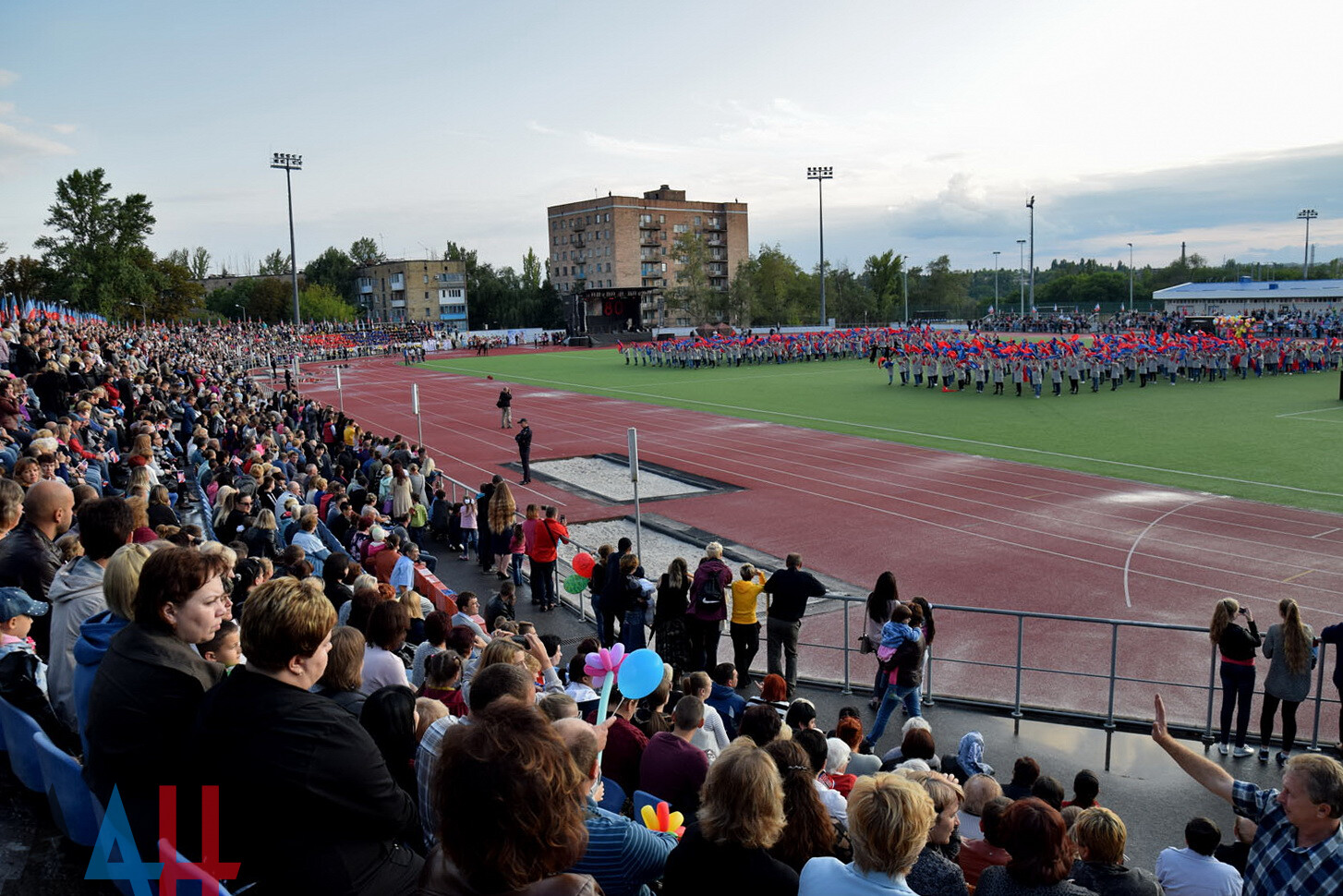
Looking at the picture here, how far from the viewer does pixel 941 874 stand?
396 centimetres

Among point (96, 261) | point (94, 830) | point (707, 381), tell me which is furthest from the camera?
point (96, 261)

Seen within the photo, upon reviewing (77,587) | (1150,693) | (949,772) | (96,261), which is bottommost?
(1150,693)

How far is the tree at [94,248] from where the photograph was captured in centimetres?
6706

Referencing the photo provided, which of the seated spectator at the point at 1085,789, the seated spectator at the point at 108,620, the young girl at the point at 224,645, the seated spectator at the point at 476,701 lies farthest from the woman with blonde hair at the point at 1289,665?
the seated spectator at the point at 108,620

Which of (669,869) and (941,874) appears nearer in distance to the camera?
(669,869)

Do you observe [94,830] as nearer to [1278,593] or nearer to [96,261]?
[1278,593]

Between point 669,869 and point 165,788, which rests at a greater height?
point 165,788

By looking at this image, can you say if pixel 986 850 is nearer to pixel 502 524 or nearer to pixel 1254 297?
pixel 502 524

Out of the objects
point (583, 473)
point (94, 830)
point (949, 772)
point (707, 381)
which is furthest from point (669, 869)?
point (707, 381)

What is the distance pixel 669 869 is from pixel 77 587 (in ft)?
10.7

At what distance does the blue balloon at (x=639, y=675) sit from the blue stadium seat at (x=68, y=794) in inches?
89.8

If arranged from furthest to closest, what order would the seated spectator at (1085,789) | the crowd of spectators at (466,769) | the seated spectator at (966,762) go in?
the seated spectator at (966,762), the seated spectator at (1085,789), the crowd of spectators at (466,769)

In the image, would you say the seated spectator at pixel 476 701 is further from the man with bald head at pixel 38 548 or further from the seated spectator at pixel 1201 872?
the seated spectator at pixel 1201 872

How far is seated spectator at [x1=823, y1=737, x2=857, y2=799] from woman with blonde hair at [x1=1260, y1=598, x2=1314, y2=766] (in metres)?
4.88
